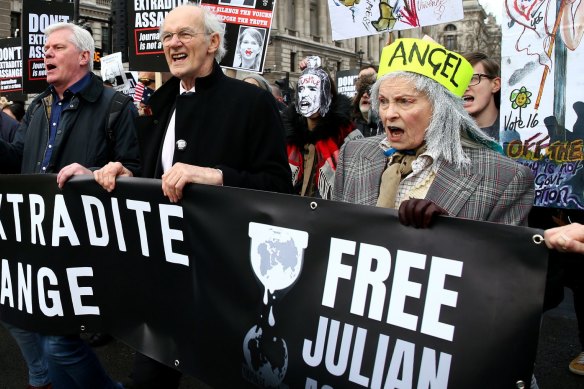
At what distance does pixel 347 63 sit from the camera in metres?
64.7

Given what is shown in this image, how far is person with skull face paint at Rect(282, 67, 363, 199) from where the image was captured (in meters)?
4.84

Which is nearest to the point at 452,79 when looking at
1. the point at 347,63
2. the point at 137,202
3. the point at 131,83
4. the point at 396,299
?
the point at 396,299

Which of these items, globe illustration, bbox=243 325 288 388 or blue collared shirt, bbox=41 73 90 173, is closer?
globe illustration, bbox=243 325 288 388

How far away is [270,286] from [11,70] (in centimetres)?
913

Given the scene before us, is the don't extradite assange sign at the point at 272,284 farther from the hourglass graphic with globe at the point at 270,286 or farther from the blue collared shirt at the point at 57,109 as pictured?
the blue collared shirt at the point at 57,109

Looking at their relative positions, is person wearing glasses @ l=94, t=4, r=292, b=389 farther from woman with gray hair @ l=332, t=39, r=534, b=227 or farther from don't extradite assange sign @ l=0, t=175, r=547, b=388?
woman with gray hair @ l=332, t=39, r=534, b=227

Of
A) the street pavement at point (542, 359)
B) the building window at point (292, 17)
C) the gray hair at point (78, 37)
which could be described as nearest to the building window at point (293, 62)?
the building window at point (292, 17)

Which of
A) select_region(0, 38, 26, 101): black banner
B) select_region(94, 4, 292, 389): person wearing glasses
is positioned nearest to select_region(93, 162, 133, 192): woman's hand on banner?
select_region(94, 4, 292, 389): person wearing glasses

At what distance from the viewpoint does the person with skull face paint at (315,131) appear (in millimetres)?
4844

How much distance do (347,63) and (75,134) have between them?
6301 centimetres

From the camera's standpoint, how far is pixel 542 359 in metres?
4.42

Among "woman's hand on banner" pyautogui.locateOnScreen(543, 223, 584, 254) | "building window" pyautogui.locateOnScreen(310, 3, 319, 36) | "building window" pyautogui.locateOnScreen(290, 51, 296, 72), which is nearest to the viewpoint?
"woman's hand on banner" pyautogui.locateOnScreen(543, 223, 584, 254)

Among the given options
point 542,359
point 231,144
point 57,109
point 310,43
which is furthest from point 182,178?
point 310,43

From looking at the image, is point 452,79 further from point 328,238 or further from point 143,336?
point 143,336
